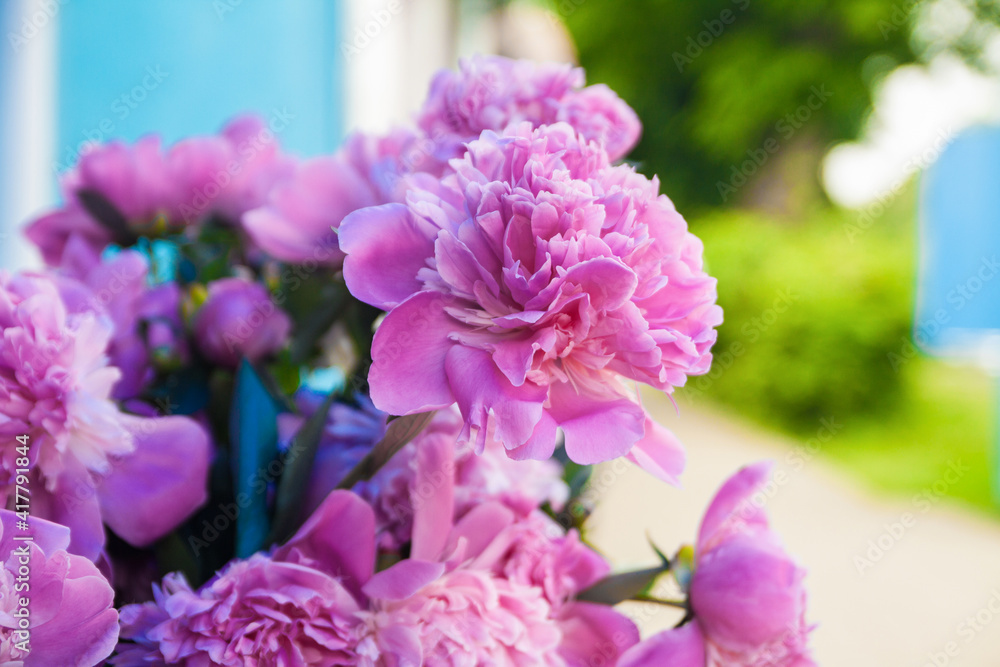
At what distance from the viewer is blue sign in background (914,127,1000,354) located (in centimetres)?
356

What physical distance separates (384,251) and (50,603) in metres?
0.13

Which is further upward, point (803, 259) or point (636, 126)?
point (636, 126)

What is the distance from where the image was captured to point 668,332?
0.19 meters

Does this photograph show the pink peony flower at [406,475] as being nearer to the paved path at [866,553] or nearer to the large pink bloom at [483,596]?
the large pink bloom at [483,596]

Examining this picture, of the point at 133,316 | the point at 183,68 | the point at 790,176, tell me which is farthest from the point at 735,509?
the point at 790,176

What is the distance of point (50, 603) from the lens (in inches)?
7.3

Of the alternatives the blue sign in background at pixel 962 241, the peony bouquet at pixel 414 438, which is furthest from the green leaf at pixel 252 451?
the blue sign in background at pixel 962 241

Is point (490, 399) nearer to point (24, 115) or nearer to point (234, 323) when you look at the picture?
point (234, 323)

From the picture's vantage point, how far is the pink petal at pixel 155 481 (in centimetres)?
23

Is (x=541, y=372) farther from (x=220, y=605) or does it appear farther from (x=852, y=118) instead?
(x=852, y=118)

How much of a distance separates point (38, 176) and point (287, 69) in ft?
2.32

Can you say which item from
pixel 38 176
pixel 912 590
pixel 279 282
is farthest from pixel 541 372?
pixel 912 590

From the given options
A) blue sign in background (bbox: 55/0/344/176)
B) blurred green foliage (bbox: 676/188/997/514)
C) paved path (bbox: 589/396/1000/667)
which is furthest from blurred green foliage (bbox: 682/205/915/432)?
blue sign in background (bbox: 55/0/344/176)

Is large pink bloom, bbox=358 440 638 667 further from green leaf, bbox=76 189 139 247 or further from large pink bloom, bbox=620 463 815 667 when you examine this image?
green leaf, bbox=76 189 139 247
